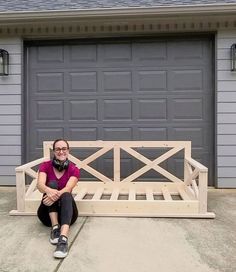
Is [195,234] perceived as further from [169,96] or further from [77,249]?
[169,96]

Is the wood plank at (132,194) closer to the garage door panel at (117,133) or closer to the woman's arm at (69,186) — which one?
the garage door panel at (117,133)

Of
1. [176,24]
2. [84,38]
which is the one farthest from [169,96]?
[84,38]

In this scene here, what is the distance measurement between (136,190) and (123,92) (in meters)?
1.63

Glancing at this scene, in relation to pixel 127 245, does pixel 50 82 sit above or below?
above

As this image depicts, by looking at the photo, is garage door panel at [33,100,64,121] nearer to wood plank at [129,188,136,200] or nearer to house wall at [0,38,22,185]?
house wall at [0,38,22,185]

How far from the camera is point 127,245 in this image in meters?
3.24

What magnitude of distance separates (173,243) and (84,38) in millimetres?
3701

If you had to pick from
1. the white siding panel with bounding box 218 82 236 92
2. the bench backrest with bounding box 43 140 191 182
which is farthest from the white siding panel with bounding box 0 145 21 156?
the white siding panel with bounding box 218 82 236 92

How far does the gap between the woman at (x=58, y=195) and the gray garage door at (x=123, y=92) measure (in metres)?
2.07

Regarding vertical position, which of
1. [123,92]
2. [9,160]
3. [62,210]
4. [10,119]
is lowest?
[62,210]

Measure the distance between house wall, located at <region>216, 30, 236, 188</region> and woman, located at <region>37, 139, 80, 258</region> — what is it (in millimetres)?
2719

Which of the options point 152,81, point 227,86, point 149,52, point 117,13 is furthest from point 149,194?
point 117,13

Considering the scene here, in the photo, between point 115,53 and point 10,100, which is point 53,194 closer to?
point 10,100

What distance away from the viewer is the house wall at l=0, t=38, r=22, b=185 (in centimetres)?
575
